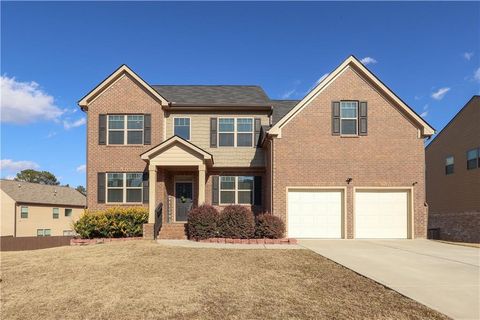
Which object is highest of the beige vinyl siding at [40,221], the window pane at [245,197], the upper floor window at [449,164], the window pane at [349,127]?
the window pane at [349,127]

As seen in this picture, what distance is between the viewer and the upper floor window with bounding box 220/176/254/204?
61.1 feet

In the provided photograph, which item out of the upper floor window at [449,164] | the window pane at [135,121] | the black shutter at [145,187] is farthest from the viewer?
the upper floor window at [449,164]

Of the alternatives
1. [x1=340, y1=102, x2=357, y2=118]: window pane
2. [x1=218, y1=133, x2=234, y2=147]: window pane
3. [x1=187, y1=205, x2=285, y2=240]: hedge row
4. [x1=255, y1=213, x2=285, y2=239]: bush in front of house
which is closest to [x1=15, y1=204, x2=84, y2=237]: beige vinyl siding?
[x1=218, y1=133, x2=234, y2=147]: window pane

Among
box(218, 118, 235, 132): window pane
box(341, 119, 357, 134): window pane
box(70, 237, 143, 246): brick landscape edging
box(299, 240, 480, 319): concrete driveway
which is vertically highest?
box(218, 118, 235, 132): window pane

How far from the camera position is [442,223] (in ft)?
84.9

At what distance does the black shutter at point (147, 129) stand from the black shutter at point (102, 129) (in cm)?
209

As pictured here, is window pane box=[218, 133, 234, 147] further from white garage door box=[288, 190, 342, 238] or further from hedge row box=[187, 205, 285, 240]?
hedge row box=[187, 205, 285, 240]

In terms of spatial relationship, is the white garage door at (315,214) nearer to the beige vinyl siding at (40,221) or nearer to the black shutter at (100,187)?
the black shutter at (100,187)

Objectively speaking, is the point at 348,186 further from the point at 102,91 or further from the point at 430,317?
the point at 102,91

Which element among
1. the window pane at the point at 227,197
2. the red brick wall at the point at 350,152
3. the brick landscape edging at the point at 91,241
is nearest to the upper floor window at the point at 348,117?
the red brick wall at the point at 350,152

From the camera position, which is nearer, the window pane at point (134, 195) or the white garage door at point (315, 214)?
the white garage door at point (315, 214)

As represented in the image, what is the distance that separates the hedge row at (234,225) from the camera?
14.1 meters

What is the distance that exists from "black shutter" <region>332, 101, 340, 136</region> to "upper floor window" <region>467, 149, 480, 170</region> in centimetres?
1238

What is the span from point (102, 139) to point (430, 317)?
55.7ft
